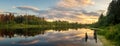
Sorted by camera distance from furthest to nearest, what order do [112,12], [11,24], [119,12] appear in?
1. [11,24]
2. [112,12]
3. [119,12]

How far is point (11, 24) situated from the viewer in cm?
16850

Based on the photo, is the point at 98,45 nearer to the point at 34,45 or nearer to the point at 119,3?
the point at 34,45

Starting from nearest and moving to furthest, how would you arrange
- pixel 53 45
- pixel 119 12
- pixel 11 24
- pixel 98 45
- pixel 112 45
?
pixel 112 45 → pixel 98 45 → pixel 53 45 → pixel 119 12 → pixel 11 24

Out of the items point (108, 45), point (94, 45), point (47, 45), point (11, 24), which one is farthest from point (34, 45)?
point (11, 24)

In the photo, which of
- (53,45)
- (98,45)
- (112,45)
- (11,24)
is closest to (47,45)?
(53,45)

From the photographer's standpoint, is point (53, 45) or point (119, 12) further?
point (119, 12)

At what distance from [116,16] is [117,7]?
3.43m

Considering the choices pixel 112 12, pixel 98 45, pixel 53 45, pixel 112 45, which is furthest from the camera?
pixel 112 12

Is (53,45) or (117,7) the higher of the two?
(117,7)

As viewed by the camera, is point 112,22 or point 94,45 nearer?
point 94,45

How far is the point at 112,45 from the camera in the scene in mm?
37125

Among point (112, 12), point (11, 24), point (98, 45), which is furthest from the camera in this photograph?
point (11, 24)

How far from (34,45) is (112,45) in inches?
609

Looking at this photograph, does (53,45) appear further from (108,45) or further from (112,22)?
(112,22)
